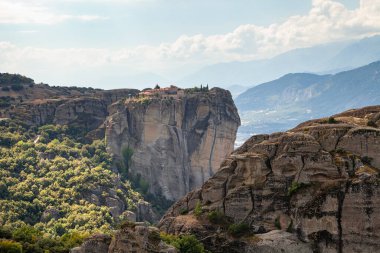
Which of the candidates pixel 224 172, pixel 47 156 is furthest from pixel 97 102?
pixel 224 172

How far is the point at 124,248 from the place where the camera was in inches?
1764

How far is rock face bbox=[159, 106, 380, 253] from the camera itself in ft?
149

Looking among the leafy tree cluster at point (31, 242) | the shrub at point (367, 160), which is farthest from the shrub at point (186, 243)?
the shrub at point (367, 160)

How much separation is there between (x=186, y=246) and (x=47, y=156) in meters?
74.0

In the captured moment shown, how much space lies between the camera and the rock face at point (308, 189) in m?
45.5

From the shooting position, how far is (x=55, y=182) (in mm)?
105812

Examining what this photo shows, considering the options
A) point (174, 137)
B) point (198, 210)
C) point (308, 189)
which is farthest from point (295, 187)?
point (174, 137)

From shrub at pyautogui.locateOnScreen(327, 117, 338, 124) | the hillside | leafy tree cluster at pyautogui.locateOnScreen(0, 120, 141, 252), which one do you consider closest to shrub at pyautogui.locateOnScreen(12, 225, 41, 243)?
leafy tree cluster at pyautogui.locateOnScreen(0, 120, 141, 252)

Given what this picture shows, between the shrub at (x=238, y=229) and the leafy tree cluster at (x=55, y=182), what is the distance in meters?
38.2

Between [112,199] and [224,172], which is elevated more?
[224,172]

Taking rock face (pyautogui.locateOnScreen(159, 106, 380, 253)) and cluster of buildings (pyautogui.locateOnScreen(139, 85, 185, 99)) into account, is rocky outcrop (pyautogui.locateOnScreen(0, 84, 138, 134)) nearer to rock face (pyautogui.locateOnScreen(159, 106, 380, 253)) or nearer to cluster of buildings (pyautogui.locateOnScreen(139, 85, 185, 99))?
cluster of buildings (pyautogui.locateOnScreen(139, 85, 185, 99))

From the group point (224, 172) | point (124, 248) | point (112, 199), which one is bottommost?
point (112, 199)

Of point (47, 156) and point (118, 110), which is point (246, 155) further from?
point (118, 110)

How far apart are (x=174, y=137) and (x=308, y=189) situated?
79.2m
